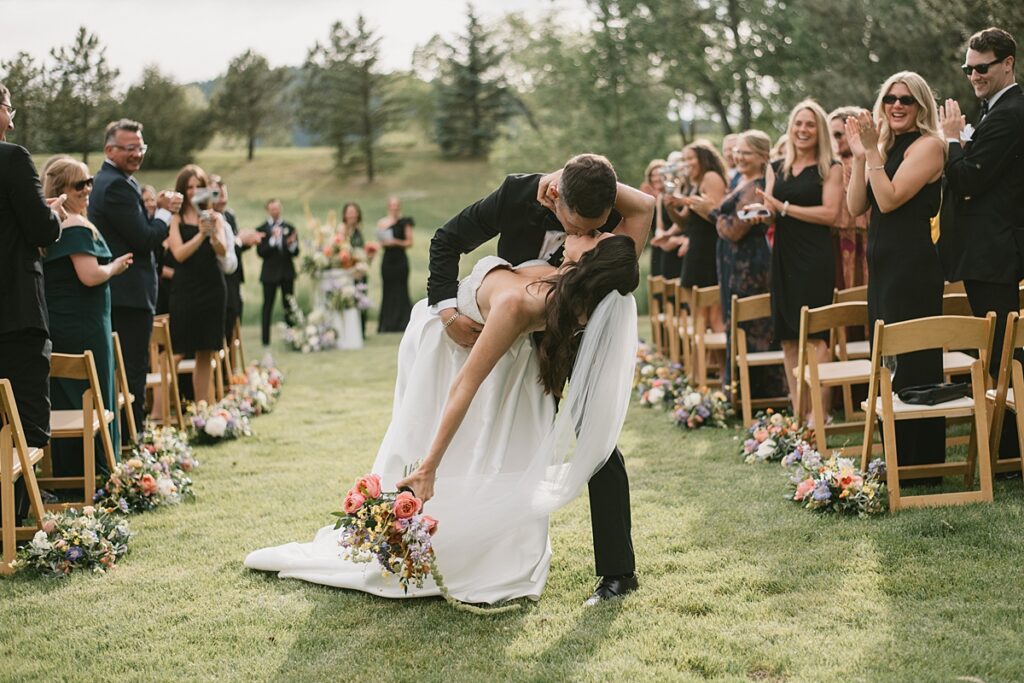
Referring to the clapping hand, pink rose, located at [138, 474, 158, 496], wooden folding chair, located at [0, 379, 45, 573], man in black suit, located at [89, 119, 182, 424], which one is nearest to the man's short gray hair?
man in black suit, located at [89, 119, 182, 424]

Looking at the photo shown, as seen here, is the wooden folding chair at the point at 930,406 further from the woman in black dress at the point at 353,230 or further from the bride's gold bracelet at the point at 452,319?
the woman in black dress at the point at 353,230

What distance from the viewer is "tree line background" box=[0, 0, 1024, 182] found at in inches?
510

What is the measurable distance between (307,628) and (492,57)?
3929 cm

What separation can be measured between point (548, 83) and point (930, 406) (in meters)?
24.8

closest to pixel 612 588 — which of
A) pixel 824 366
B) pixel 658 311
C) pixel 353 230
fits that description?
pixel 824 366

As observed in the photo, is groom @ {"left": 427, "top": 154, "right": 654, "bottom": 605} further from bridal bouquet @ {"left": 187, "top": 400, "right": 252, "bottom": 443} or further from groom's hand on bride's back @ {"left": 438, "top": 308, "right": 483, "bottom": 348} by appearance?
bridal bouquet @ {"left": 187, "top": 400, "right": 252, "bottom": 443}

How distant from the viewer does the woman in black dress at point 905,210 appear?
5.52m

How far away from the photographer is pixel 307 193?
112 feet

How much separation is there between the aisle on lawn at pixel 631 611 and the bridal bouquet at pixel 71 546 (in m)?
0.10

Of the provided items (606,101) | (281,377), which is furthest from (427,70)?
(281,377)

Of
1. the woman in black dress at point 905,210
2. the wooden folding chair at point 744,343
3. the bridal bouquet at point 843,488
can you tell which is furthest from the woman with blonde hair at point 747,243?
the bridal bouquet at point 843,488

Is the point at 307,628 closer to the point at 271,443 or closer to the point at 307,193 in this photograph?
the point at 271,443

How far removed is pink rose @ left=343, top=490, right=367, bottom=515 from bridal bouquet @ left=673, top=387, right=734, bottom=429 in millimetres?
4447

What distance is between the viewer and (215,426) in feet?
27.7
